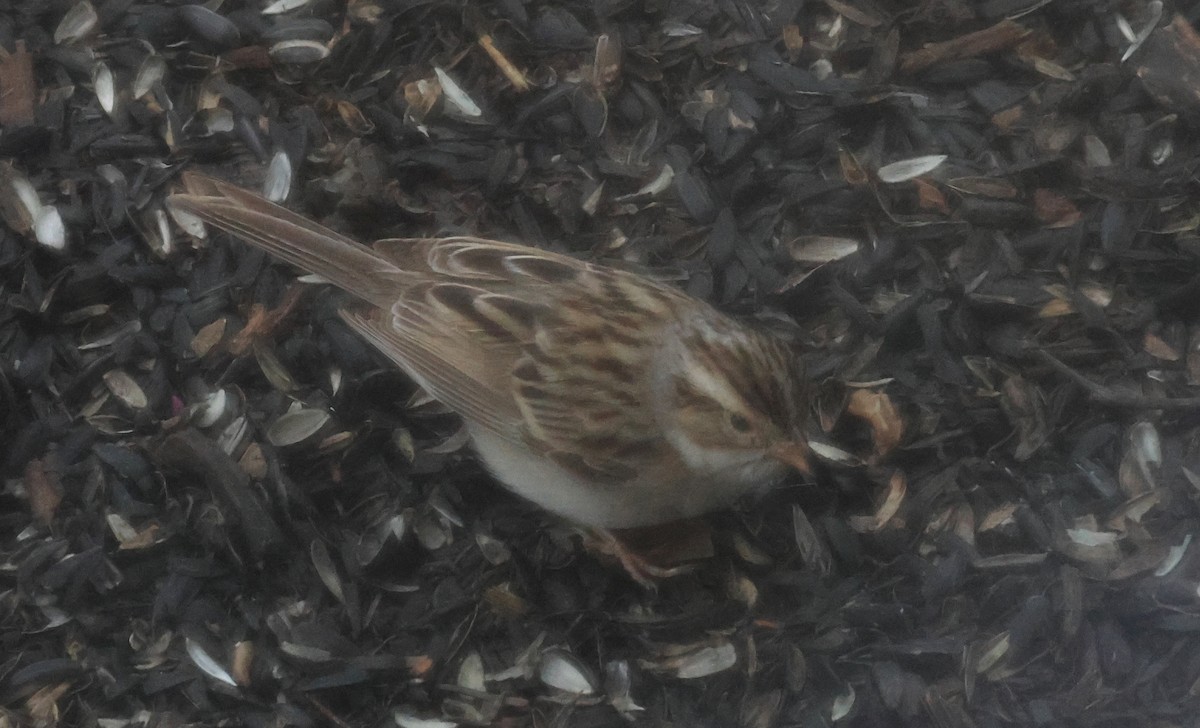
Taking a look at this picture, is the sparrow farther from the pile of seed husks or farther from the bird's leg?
the pile of seed husks

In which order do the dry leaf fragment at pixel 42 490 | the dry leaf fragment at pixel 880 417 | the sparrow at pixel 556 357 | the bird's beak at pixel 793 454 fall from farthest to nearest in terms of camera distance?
1. the dry leaf fragment at pixel 42 490
2. the dry leaf fragment at pixel 880 417
3. the sparrow at pixel 556 357
4. the bird's beak at pixel 793 454

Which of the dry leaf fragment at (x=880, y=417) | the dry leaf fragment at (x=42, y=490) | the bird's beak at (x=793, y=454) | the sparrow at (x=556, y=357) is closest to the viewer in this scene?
the bird's beak at (x=793, y=454)

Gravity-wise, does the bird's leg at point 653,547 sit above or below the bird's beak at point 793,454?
below

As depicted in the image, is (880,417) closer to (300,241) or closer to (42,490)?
(300,241)

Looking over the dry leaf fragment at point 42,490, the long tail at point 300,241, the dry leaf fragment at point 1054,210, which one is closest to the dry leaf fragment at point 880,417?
the dry leaf fragment at point 1054,210

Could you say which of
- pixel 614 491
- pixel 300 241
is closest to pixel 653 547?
pixel 614 491

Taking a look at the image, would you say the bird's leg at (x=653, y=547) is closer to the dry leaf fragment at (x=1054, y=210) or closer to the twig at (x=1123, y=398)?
the twig at (x=1123, y=398)

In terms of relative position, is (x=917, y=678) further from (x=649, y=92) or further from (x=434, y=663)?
(x=649, y=92)
